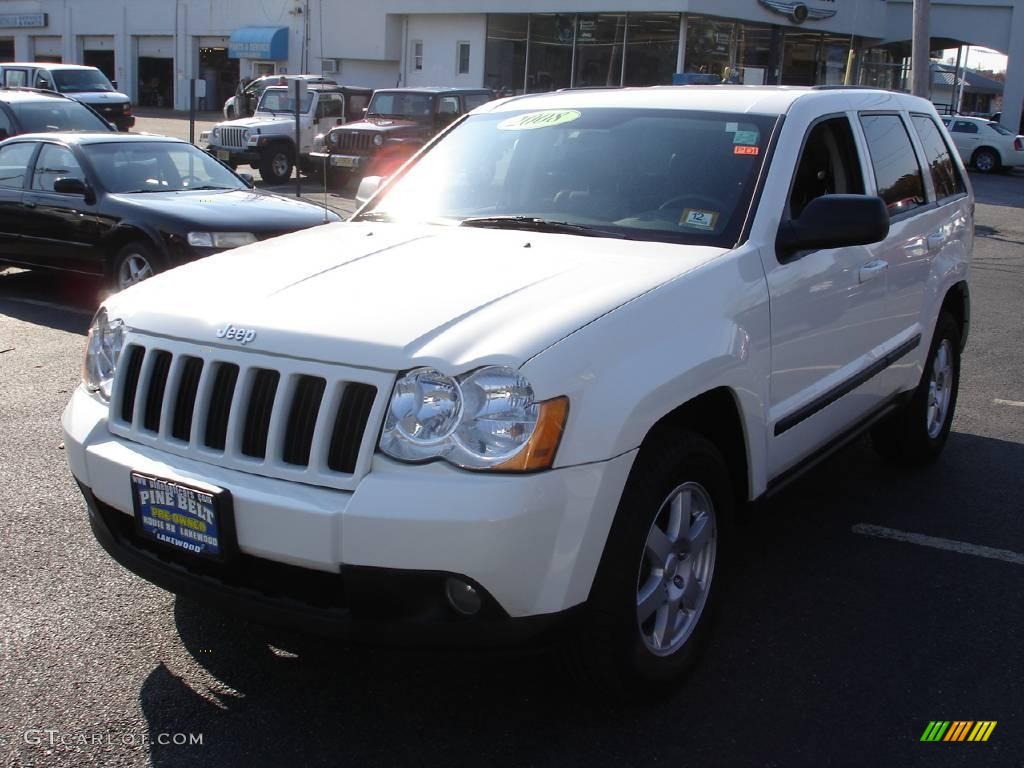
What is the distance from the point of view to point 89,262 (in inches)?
380

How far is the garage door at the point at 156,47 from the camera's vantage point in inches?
1973

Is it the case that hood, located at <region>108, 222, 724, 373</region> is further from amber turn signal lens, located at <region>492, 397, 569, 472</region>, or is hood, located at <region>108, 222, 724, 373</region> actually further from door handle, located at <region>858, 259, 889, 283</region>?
door handle, located at <region>858, 259, 889, 283</region>

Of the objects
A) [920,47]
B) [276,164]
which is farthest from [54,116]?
[920,47]

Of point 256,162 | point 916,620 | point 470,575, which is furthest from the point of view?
point 256,162

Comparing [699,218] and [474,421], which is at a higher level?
[699,218]

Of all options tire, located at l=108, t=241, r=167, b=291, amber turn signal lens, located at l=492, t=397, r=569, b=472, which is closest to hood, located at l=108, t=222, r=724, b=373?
amber turn signal lens, located at l=492, t=397, r=569, b=472

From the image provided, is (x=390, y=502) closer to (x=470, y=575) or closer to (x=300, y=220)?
(x=470, y=575)

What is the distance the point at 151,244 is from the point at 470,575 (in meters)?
7.16

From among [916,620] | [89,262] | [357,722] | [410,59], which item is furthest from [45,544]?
[410,59]

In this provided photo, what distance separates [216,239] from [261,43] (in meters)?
37.7

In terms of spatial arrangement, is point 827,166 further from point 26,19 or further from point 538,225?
point 26,19

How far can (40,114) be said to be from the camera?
51.5 ft

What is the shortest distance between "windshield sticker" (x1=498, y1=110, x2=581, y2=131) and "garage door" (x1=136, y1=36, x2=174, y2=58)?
49.2 metres

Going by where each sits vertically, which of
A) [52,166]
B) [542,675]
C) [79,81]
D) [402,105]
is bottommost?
[542,675]
